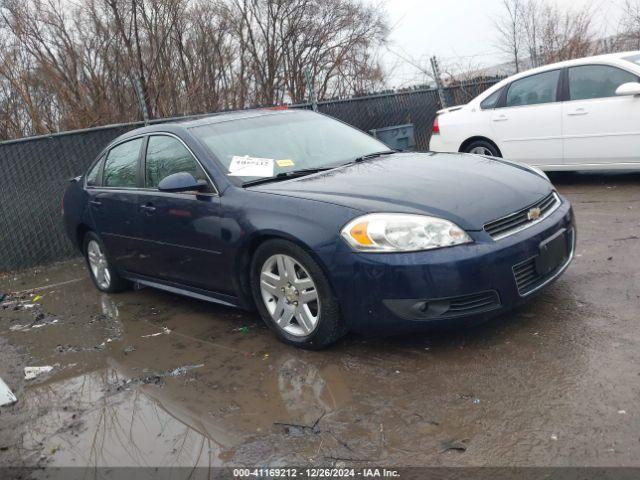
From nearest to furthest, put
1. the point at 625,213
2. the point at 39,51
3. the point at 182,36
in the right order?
the point at 625,213, the point at 39,51, the point at 182,36

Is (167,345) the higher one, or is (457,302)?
(457,302)

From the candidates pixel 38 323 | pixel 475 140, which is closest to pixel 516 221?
pixel 38 323

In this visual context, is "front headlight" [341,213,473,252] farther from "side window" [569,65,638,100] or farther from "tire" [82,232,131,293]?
"side window" [569,65,638,100]

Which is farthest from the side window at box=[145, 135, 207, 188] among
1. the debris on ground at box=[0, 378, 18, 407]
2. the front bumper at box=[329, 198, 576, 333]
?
the debris on ground at box=[0, 378, 18, 407]

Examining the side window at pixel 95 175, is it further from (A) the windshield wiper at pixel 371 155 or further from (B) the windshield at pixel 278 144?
(A) the windshield wiper at pixel 371 155

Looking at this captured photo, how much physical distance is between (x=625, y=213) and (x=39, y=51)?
37.0ft

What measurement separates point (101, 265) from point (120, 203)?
1.15 m

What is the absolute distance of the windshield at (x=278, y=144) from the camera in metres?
4.40

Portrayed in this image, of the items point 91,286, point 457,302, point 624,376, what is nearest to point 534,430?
point 624,376

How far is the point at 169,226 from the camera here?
468 cm

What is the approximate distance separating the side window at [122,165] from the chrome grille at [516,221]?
3073 mm

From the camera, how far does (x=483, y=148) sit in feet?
28.1

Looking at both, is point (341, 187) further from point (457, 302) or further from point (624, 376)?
point (624, 376)

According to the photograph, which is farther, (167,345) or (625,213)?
(625,213)
